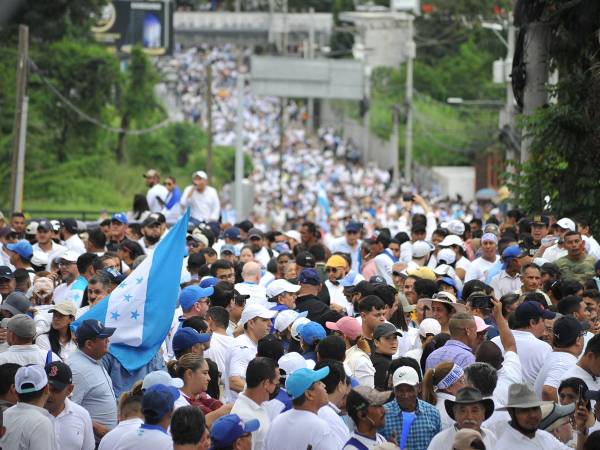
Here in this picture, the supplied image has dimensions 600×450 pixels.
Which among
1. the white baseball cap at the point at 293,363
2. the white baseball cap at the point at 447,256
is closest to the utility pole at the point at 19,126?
the white baseball cap at the point at 447,256

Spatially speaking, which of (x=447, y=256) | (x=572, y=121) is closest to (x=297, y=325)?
(x=447, y=256)

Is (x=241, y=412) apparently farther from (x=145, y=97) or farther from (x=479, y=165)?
(x=479, y=165)

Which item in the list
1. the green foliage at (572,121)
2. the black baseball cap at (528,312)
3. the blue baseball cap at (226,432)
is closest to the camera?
the blue baseball cap at (226,432)

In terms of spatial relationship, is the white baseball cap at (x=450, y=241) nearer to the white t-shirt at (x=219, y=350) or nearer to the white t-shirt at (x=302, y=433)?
the white t-shirt at (x=219, y=350)

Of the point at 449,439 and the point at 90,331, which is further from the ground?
the point at 90,331

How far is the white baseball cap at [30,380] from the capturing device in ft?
29.9

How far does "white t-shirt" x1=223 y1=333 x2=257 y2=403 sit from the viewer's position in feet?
37.1

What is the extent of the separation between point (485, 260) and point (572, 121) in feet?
10.9

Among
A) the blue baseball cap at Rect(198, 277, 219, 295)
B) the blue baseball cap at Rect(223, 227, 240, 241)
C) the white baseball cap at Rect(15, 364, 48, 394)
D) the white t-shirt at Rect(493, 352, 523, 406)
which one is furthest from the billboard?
the white baseball cap at Rect(15, 364, 48, 394)

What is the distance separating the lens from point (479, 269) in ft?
54.2

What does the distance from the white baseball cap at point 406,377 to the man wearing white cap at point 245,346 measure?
2024 millimetres

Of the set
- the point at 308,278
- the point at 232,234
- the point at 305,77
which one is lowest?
the point at 305,77

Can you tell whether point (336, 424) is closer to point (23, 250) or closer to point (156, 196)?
point (23, 250)

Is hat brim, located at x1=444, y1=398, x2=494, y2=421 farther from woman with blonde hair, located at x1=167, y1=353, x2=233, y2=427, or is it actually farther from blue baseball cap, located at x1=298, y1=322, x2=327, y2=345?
blue baseball cap, located at x1=298, y1=322, x2=327, y2=345
